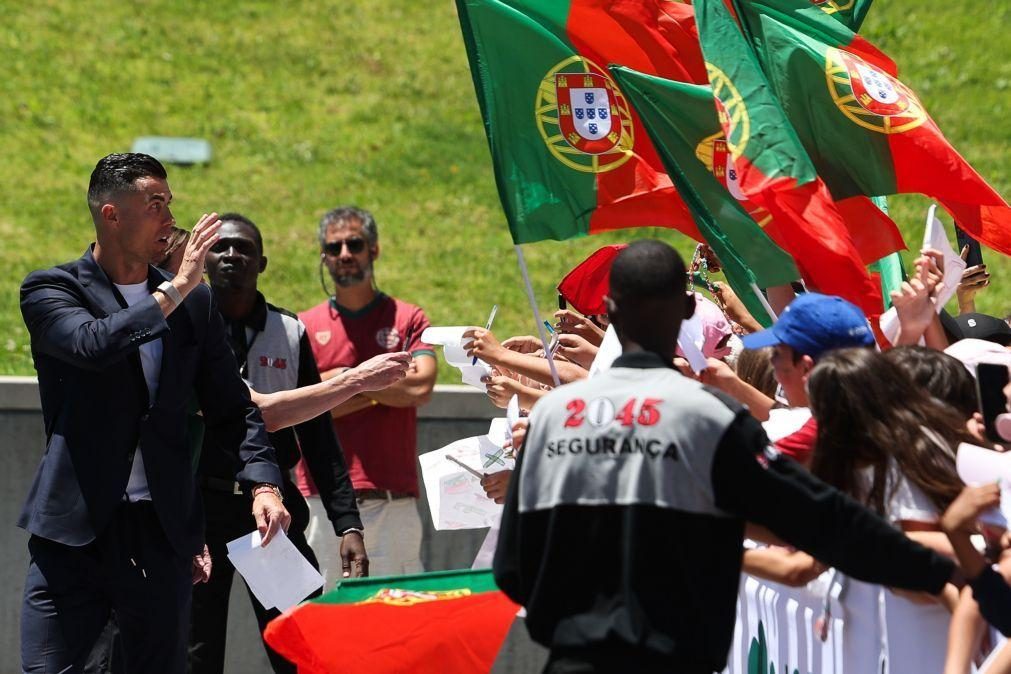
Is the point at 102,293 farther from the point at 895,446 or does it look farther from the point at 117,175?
the point at 895,446

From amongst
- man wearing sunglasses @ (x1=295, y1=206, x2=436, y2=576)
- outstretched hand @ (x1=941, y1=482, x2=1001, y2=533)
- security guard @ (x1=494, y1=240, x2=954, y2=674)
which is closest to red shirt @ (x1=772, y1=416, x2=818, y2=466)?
outstretched hand @ (x1=941, y1=482, x2=1001, y2=533)

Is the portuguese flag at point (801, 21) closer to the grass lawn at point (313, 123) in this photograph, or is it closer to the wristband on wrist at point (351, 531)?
the wristband on wrist at point (351, 531)

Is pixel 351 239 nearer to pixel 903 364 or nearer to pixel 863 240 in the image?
pixel 863 240

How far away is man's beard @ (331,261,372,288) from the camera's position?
8094 mm

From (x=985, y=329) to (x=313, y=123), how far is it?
12.5 meters

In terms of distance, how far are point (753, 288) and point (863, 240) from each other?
0.98m

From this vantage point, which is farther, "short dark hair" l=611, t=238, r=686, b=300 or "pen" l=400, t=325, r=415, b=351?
"pen" l=400, t=325, r=415, b=351

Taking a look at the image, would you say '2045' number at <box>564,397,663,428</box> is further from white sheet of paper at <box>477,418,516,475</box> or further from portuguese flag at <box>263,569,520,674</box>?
white sheet of paper at <box>477,418,516,475</box>

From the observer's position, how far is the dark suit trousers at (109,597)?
195 inches

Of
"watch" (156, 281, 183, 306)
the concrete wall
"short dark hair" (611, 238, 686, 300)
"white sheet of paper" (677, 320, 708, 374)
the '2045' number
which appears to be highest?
"short dark hair" (611, 238, 686, 300)

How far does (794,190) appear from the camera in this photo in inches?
216

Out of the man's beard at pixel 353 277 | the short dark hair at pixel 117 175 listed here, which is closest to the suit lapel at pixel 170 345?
the short dark hair at pixel 117 175

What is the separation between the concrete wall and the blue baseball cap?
3.96 meters

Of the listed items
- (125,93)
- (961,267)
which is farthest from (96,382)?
(125,93)
